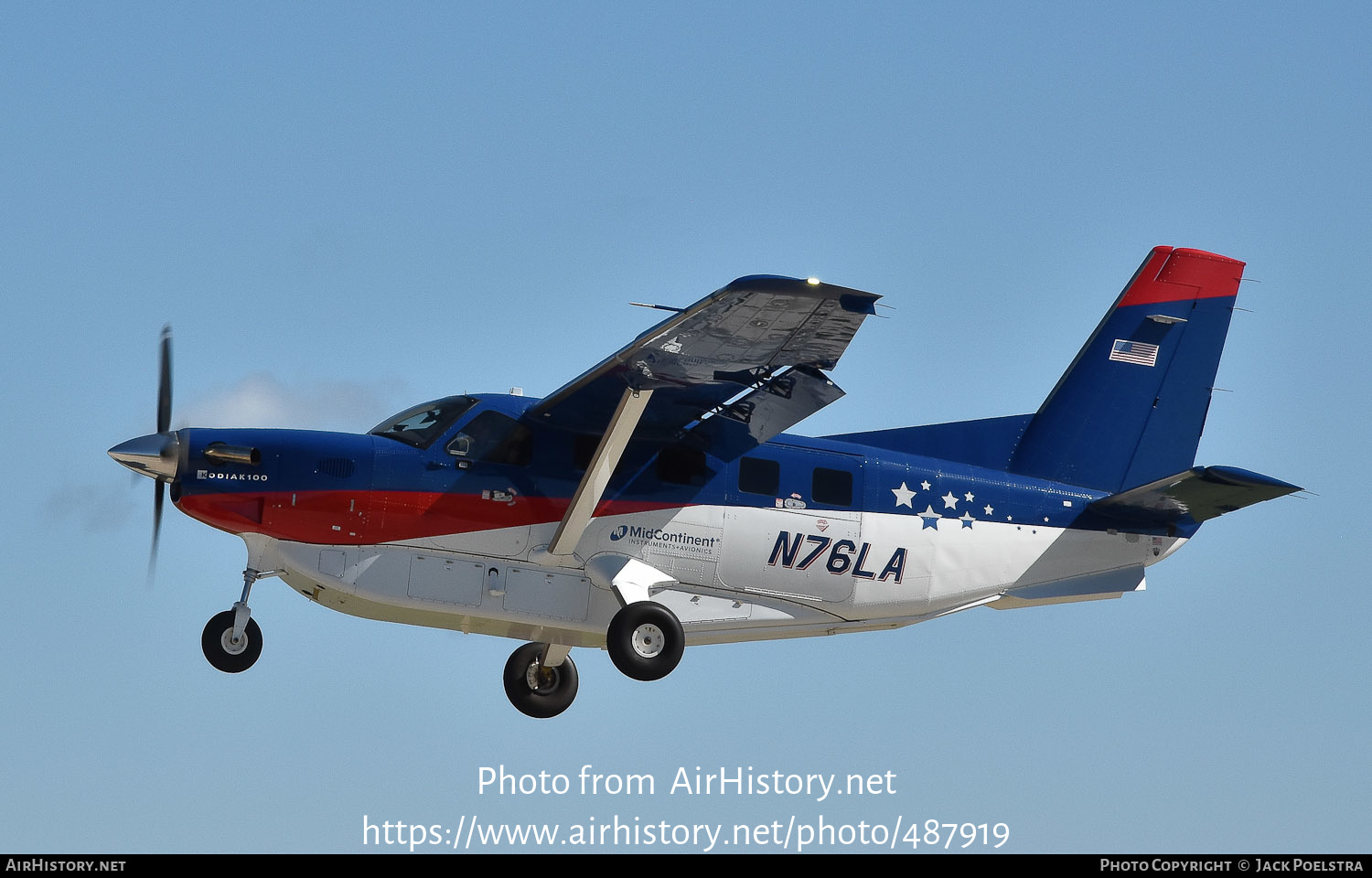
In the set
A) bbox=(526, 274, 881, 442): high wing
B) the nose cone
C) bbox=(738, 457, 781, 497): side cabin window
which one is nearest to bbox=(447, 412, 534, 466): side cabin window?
bbox=(526, 274, 881, 442): high wing

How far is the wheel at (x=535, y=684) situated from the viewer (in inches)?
878

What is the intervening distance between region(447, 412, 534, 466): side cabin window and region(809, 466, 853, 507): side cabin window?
136 inches

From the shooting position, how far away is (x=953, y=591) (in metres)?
20.9

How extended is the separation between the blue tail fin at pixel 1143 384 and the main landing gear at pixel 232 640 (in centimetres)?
989

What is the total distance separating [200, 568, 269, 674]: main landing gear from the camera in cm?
1866

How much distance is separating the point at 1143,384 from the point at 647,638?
831cm

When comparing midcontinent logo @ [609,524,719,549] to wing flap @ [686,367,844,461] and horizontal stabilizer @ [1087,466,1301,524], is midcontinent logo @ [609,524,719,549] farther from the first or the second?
horizontal stabilizer @ [1087,466,1301,524]

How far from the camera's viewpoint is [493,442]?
64.3 feet

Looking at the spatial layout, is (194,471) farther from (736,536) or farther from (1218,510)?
(1218,510)

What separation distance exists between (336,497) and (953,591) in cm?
755

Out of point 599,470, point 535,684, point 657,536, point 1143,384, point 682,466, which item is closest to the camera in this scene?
point 599,470

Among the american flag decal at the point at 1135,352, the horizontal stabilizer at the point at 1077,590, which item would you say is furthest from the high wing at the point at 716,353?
the american flag decal at the point at 1135,352

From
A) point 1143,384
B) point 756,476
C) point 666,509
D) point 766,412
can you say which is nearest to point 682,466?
point 666,509

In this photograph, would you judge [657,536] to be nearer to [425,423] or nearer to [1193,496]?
[425,423]
